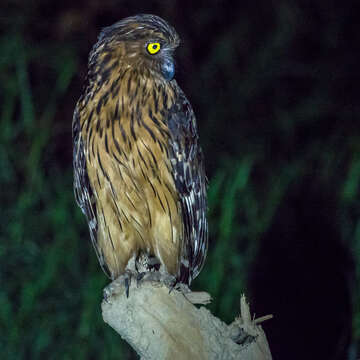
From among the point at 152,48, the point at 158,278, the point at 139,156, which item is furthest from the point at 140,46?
the point at 158,278

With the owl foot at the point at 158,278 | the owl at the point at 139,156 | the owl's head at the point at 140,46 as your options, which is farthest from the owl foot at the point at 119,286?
the owl's head at the point at 140,46

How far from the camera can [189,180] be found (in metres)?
2.71

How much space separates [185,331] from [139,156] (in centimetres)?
71

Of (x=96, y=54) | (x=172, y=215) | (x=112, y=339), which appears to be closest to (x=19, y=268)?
(x=112, y=339)

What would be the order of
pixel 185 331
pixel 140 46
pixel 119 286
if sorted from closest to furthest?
1. pixel 185 331
2. pixel 119 286
3. pixel 140 46

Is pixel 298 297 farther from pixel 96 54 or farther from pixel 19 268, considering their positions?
pixel 96 54

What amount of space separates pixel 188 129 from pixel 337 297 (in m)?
1.83

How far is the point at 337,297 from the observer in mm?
4047

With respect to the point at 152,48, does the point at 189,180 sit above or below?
below

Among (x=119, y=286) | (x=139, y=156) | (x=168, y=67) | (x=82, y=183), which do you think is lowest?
(x=119, y=286)

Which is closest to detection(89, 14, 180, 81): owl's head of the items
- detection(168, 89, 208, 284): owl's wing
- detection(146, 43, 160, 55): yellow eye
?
detection(146, 43, 160, 55): yellow eye

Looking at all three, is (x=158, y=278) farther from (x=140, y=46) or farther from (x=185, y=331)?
(x=140, y=46)

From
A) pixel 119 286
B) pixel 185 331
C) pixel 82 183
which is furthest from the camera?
pixel 82 183

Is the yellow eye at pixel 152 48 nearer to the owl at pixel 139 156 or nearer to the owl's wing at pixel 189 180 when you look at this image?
the owl at pixel 139 156
